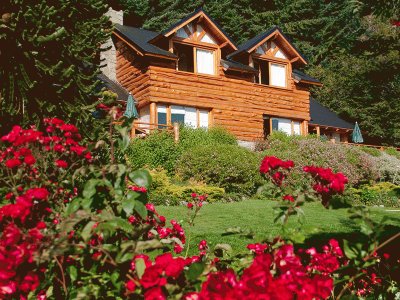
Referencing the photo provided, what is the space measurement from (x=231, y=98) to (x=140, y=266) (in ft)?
76.1

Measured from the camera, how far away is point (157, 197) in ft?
44.9

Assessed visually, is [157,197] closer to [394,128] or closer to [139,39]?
[139,39]

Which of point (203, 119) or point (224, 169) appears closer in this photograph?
point (224, 169)

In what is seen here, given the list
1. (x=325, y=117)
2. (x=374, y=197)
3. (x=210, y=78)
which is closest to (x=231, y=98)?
(x=210, y=78)

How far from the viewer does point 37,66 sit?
28.6 ft

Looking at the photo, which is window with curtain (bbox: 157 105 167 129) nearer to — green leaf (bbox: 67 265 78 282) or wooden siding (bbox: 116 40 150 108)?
wooden siding (bbox: 116 40 150 108)

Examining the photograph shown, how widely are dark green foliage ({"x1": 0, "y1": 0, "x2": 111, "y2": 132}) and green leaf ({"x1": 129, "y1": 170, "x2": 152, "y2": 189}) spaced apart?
619cm

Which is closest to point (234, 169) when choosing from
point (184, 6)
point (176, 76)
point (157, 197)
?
point (157, 197)

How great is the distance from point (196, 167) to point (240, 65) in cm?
1006

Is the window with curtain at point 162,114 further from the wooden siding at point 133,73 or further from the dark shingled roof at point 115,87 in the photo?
the dark shingled roof at point 115,87

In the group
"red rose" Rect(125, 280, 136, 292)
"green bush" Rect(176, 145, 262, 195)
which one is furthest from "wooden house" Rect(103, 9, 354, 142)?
"red rose" Rect(125, 280, 136, 292)

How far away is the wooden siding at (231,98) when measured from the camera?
23141mm

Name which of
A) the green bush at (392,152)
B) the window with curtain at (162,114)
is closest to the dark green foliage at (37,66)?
the window with curtain at (162,114)

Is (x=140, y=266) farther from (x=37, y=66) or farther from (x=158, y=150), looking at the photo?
(x=158, y=150)
